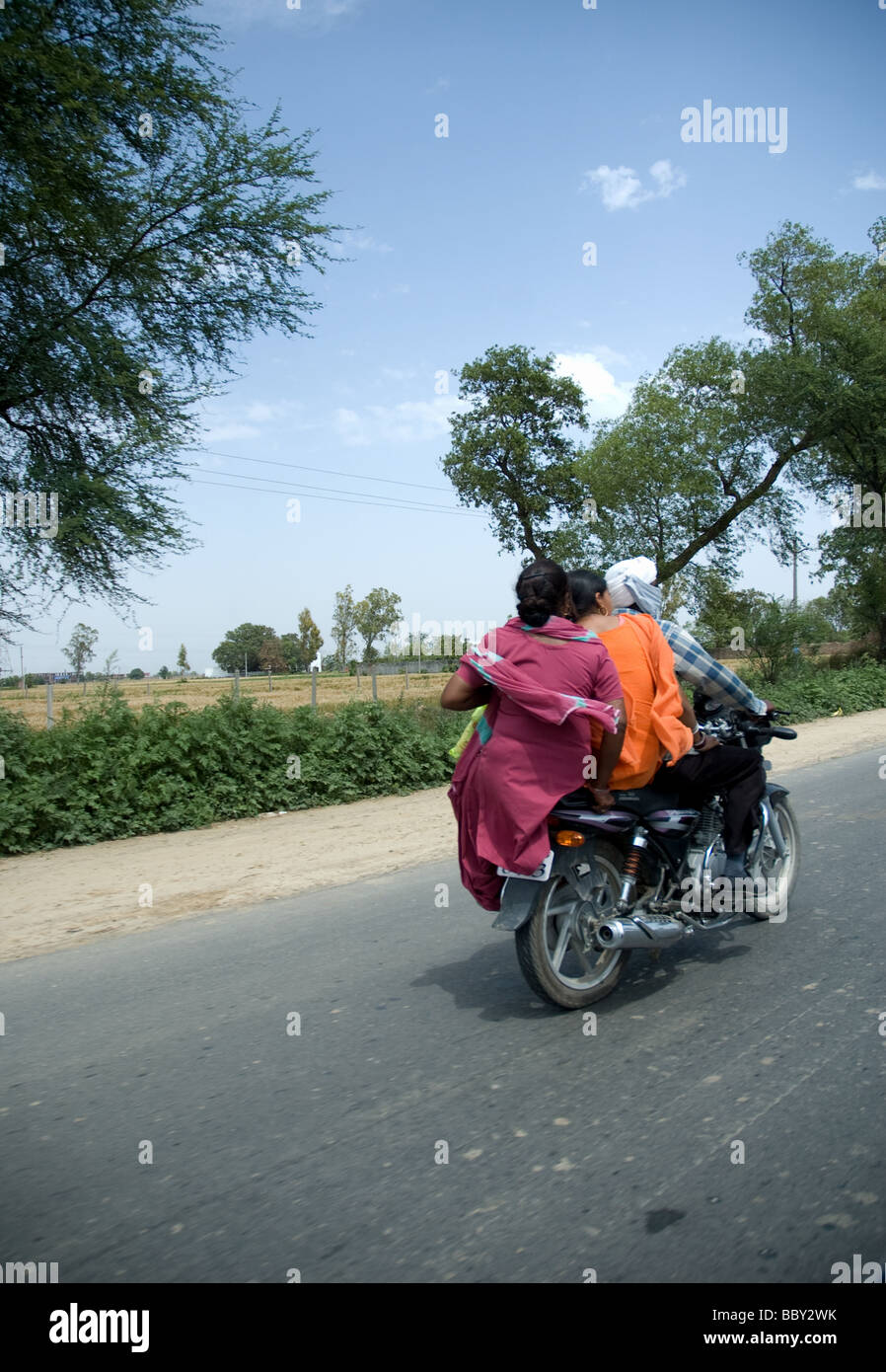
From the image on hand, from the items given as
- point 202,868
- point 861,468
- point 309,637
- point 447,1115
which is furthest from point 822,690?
point 309,637

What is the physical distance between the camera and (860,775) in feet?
40.7

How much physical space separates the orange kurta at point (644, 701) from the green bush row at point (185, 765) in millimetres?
6714

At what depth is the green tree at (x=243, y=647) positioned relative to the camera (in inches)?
4134

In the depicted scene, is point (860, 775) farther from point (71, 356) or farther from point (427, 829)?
point (71, 356)

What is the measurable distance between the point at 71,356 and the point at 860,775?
10.4 m

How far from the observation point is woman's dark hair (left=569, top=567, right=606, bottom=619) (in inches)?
185

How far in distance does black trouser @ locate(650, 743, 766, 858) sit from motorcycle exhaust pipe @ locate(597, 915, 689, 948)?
1.94 feet

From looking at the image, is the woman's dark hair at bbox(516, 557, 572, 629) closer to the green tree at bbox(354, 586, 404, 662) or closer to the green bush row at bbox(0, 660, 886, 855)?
the green bush row at bbox(0, 660, 886, 855)

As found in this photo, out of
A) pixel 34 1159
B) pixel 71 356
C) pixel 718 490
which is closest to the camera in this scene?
pixel 34 1159

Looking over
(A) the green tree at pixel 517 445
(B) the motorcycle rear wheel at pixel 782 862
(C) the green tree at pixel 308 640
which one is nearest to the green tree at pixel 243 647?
(C) the green tree at pixel 308 640

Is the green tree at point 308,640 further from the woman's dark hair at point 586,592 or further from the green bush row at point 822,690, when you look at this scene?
the woman's dark hair at point 586,592
